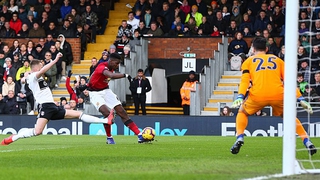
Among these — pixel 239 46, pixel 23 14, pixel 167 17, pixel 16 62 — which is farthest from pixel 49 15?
pixel 239 46

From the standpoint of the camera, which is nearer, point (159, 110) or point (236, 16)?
point (159, 110)

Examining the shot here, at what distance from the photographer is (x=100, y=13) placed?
109 ft

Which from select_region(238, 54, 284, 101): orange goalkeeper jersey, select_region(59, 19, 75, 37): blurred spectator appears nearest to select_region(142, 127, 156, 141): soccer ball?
select_region(238, 54, 284, 101): orange goalkeeper jersey

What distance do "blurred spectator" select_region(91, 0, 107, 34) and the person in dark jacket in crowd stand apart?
5718 mm

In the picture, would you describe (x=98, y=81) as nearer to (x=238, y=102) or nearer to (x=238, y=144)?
(x=238, y=144)

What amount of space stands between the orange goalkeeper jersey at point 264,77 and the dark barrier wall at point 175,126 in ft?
37.8

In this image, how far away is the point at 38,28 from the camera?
32.2m

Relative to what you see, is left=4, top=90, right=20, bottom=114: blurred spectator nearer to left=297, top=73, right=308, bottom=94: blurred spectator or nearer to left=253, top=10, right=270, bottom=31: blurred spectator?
left=253, top=10, right=270, bottom=31: blurred spectator

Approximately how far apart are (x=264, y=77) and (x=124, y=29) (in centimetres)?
1915

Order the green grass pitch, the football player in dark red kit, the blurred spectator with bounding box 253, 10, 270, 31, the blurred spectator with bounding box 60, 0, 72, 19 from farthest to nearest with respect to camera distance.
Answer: the blurred spectator with bounding box 60, 0, 72, 19 < the blurred spectator with bounding box 253, 10, 270, 31 < the football player in dark red kit < the green grass pitch

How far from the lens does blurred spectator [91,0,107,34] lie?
33125 mm

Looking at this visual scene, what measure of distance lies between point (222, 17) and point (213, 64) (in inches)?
82.1

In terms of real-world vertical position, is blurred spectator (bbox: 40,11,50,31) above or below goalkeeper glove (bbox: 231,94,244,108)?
above

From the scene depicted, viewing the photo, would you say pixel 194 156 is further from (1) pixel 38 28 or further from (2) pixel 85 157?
(1) pixel 38 28
